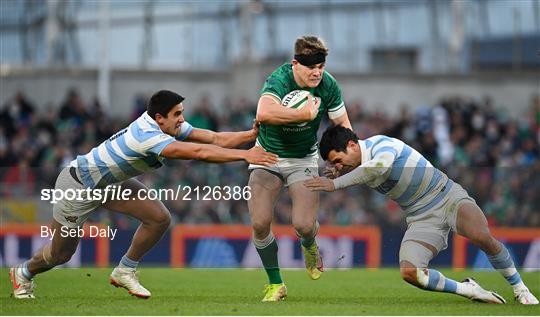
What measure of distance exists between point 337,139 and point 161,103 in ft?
6.02

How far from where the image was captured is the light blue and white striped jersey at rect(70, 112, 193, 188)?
1223 cm

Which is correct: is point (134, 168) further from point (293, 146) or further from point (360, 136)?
point (360, 136)

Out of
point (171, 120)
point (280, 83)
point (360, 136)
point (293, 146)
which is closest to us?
point (171, 120)

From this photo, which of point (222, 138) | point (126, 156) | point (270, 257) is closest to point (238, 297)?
point (270, 257)

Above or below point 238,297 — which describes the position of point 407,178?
above

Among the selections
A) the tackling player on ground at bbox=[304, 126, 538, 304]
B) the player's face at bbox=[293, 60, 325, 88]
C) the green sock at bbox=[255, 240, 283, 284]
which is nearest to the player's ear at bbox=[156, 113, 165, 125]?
the player's face at bbox=[293, 60, 325, 88]

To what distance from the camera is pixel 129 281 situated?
13.0 m

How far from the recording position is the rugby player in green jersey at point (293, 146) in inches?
499

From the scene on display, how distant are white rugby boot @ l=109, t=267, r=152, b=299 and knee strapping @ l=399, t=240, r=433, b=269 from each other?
280 cm

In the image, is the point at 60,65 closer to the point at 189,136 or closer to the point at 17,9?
the point at 17,9

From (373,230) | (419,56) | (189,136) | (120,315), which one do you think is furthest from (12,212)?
(419,56)

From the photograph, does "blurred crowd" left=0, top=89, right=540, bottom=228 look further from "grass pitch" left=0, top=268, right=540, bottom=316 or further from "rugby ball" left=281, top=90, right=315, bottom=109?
"rugby ball" left=281, top=90, right=315, bottom=109

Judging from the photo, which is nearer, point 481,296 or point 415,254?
point 415,254

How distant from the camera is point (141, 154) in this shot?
12375mm
